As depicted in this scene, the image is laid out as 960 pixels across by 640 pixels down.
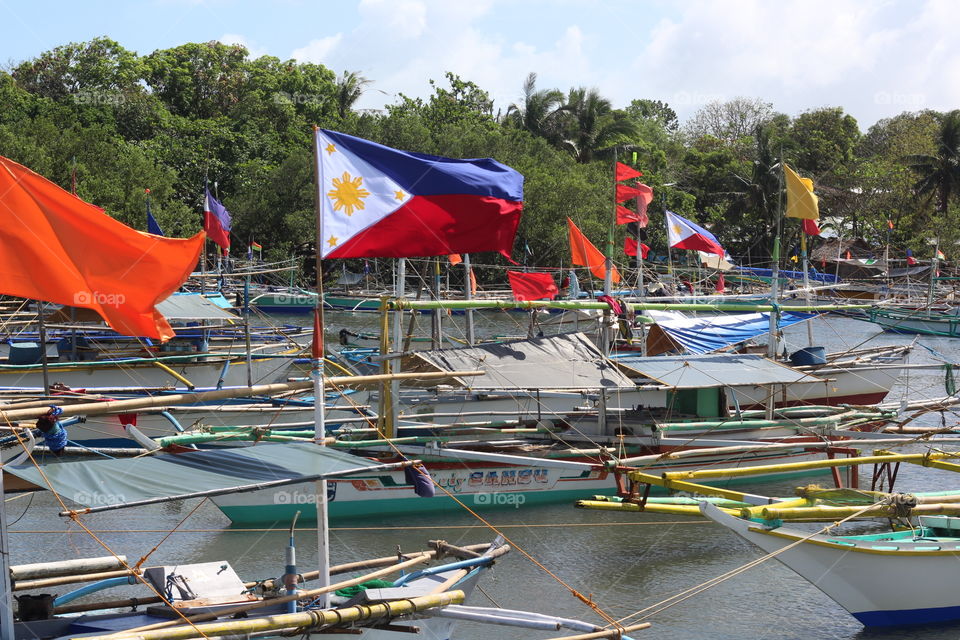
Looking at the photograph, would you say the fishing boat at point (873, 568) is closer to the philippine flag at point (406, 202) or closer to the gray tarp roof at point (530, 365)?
the philippine flag at point (406, 202)

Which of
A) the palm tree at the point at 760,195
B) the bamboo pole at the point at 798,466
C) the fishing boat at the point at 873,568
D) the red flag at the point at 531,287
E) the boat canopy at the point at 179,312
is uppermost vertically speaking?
the palm tree at the point at 760,195

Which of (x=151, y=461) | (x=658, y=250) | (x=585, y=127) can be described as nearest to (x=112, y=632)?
(x=151, y=461)

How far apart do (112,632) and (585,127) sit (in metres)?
80.0

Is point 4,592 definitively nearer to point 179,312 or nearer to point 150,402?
point 150,402

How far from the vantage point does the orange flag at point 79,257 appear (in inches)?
437

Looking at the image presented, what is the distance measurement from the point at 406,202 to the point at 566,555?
8.59 meters

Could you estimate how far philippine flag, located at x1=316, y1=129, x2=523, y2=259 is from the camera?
13023mm

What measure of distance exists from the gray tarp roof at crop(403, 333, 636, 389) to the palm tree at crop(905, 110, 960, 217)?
6865 centimetres

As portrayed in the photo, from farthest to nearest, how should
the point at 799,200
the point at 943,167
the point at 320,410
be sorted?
the point at 943,167, the point at 799,200, the point at 320,410

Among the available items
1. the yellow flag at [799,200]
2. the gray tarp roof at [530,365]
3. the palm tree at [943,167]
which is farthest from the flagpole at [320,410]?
the palm tree at [943,167]

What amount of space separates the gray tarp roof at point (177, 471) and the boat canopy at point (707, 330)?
1606 cm

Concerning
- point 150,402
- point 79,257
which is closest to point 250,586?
point 150,402

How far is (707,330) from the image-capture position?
27422mm

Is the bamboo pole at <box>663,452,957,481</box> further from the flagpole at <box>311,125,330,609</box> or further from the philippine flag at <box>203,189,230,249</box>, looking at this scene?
the philippine flag at <box>203,189,230,249</box>
